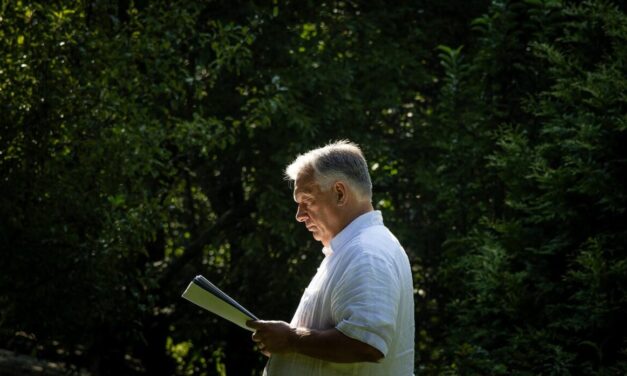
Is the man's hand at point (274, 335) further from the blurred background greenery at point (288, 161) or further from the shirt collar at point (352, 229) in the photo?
the blurred background greenery at point (288, 161)

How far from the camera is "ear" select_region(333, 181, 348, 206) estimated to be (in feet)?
9.45

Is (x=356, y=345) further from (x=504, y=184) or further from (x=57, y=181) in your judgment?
(x=504, y=184)

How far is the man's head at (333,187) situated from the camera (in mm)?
2881

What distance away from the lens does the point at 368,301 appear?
2586 mm

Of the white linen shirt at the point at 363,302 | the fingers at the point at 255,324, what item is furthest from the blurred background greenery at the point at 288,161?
the fingers at the point at 255,324

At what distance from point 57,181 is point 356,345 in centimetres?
356

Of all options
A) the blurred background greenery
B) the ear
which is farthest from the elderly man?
the blurred background greenery

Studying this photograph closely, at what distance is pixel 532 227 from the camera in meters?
5.87

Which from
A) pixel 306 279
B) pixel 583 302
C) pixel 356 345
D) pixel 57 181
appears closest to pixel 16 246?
pixel 57 181

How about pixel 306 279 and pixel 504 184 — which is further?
pixel 306 279

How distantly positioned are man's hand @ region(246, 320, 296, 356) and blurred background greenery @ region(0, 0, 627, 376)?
275 cm

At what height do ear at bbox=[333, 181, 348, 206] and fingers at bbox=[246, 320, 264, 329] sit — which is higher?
ear at bbox=[333, 181, 348, 206]

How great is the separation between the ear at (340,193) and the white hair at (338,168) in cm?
1

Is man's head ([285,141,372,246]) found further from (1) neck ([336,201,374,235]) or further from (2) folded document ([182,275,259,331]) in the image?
(2) folded document ([182,275,259,331])
